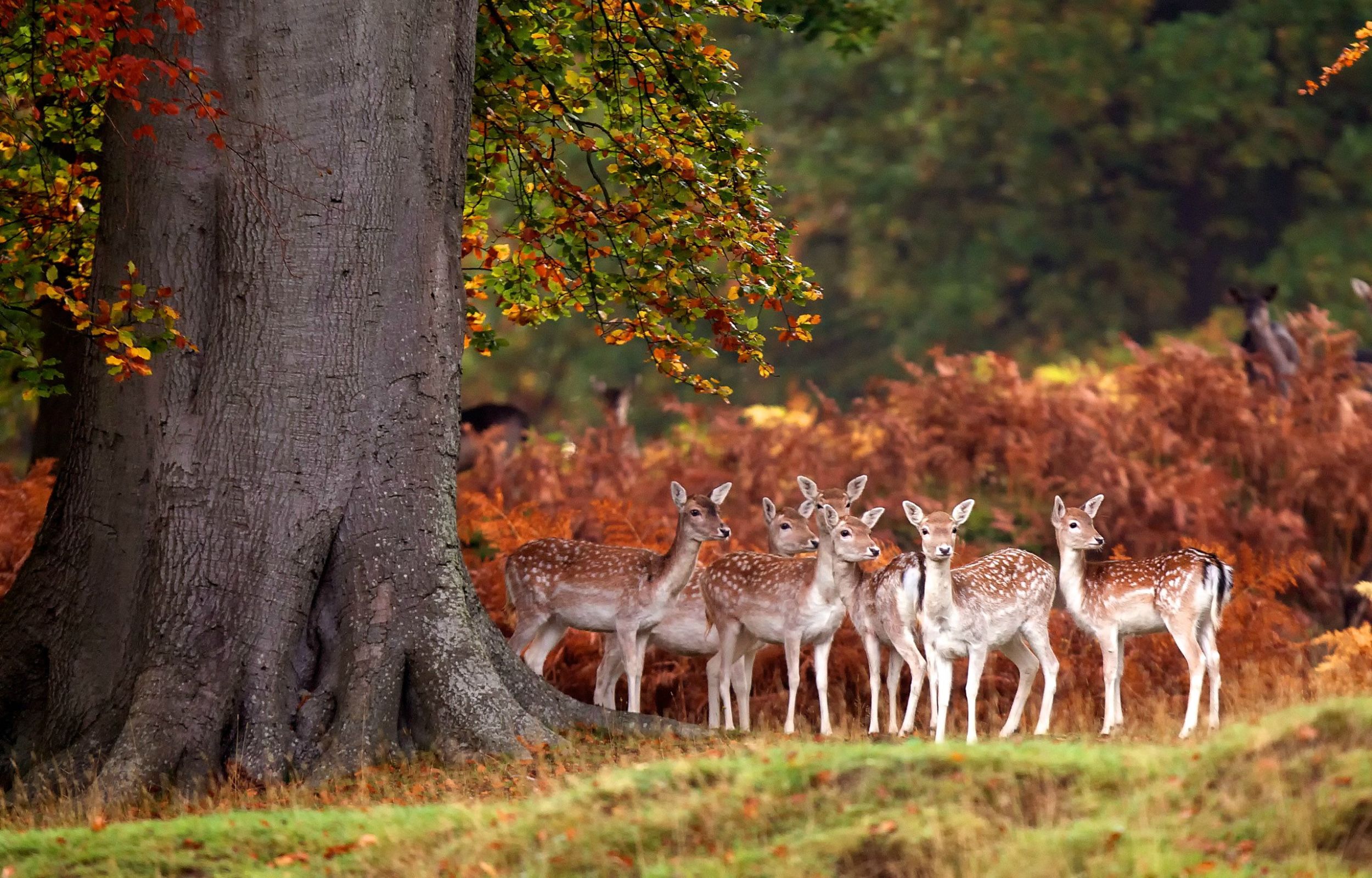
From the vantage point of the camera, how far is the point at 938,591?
9156 millimetres

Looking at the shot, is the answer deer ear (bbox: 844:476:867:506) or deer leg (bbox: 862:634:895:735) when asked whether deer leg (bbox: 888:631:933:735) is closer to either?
deer leg (bbox: 862:634:895:735)

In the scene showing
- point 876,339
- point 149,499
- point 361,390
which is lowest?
point 149,499

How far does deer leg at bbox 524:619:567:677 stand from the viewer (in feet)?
36.5

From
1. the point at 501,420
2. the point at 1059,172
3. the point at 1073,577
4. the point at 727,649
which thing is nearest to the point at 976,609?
the point at 1073,577

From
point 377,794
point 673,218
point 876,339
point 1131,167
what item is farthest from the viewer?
point 876,339

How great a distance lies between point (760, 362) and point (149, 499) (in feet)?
12.7

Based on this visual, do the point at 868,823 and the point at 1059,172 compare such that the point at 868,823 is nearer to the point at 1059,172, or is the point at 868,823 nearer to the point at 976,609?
the point at 976,609

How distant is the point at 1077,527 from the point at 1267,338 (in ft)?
27.0

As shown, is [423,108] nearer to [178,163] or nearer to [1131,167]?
[178,163]

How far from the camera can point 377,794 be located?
25.7 feet

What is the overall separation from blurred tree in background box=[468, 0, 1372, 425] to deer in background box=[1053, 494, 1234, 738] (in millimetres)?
19291

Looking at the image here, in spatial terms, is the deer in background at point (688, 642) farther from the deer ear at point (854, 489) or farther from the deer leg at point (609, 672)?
the deer ear at point (854, 489)

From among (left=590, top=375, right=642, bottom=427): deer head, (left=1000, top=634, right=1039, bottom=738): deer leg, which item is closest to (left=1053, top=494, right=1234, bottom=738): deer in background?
(left=1000, top=634, right=1039, bottom=738): deer leg

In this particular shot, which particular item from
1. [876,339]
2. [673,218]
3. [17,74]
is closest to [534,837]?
[673,218]
